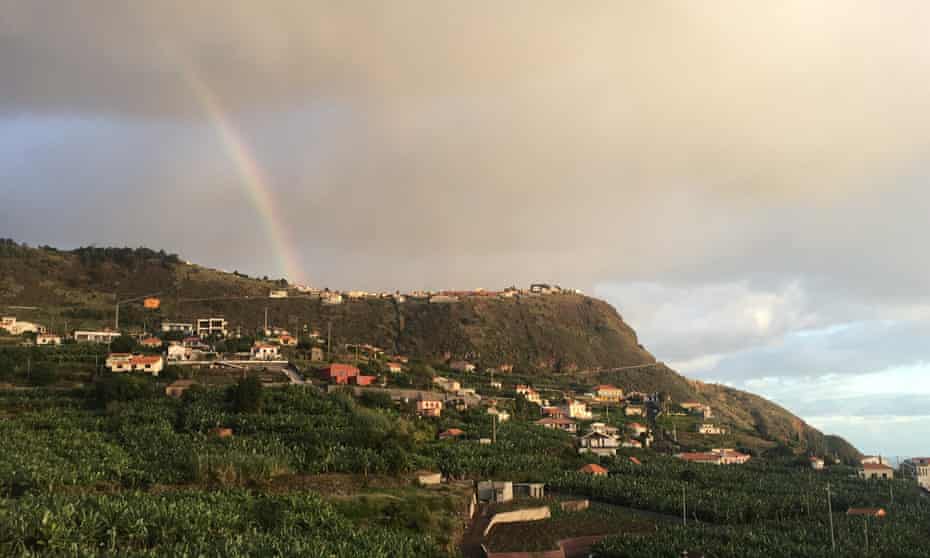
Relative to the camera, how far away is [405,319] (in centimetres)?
13712

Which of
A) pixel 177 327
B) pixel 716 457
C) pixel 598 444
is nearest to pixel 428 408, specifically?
pixel 598 444

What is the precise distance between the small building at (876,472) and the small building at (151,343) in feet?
213

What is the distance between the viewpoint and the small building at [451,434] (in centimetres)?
6203

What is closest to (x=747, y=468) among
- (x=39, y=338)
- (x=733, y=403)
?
(x=39, y=338)

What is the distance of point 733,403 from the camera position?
145m

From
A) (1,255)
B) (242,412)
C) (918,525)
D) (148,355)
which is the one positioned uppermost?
(1,255)

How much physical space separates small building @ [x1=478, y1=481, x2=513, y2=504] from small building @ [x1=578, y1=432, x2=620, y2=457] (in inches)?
825

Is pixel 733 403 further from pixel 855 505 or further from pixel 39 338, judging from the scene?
pixel 39 338

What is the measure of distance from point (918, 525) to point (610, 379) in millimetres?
82996

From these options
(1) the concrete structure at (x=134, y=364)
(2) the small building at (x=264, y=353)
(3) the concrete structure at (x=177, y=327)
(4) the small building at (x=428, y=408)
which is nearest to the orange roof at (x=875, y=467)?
(4) the small building at (x=428, y=408)

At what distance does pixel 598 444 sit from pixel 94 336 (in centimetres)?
5081

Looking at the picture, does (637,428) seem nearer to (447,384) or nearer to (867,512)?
(447,384)

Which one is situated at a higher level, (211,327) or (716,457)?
(211,327)

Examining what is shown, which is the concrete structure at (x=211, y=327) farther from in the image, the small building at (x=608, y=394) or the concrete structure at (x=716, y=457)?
the concrete structure at (x=716, y=457)
